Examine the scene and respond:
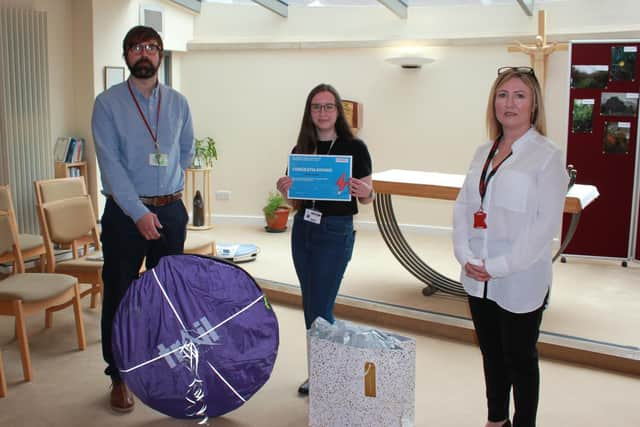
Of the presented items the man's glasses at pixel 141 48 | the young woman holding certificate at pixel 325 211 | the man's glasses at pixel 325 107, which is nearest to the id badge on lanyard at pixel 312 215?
the young woman holding certificate at pixel 325 211

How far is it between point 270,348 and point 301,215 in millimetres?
593

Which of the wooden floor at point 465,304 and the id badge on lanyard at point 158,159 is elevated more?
the id badge on lanyard at point 158,159

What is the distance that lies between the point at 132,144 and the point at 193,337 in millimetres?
898

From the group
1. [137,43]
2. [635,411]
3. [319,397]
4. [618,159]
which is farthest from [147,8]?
[635,411]

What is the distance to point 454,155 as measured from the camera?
7.30 metres

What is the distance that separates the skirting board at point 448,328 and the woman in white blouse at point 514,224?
1.40 meters

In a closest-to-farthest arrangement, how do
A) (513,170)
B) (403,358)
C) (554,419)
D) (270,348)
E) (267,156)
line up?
(513,170), (403,358), (270,348), (554,419), (267,156)

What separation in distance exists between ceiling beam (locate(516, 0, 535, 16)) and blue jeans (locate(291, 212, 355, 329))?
4618mm

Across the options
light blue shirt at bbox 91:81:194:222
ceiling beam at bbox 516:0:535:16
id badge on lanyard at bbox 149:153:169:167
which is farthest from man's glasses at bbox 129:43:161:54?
ceiling beam at bbox 516:0:535:16

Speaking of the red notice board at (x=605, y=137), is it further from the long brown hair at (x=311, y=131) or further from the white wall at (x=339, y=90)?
the long brown hair at (x=311, y=131)

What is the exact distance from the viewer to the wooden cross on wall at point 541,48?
6078mm

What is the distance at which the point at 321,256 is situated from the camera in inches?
116

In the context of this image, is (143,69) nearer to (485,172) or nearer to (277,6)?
(485,172)

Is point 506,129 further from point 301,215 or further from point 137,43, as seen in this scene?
point 137,43
